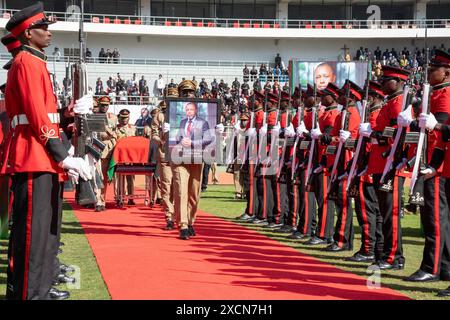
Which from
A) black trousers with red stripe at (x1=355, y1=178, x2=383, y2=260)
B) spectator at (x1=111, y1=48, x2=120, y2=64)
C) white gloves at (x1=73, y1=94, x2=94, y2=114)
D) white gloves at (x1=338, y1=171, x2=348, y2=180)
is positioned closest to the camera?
white gloves at (x1=73, y1=94, x2=94, y2=114)

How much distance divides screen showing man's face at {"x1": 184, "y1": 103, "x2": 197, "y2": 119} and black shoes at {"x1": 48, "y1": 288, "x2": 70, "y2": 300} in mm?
4734

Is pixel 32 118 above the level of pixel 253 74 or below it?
below

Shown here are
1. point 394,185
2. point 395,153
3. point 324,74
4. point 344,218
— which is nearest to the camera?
point 395,153

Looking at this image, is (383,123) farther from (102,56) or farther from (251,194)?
(102,56)

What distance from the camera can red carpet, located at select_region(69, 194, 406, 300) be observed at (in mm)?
6359

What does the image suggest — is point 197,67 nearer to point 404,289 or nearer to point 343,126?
point 343,126

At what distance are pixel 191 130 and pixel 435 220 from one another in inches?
178

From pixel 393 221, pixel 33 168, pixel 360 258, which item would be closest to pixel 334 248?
pixel 360 258

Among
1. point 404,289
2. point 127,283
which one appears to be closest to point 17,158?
point 127,283

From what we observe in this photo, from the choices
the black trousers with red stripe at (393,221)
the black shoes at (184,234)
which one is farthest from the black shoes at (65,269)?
the black trousers with red stripe at (393,221)

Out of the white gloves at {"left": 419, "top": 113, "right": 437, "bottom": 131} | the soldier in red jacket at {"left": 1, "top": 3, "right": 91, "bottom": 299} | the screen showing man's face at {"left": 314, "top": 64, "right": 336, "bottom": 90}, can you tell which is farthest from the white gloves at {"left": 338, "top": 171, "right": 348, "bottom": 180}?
the screen showing man's face at {"left": 314, "top": 64, "right": 336, "bottom": 90}

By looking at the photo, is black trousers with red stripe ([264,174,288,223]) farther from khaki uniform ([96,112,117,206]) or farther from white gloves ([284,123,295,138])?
khaki uniform ([96,112,117,206])

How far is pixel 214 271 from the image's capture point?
7.52 m

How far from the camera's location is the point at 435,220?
701 centimetres
